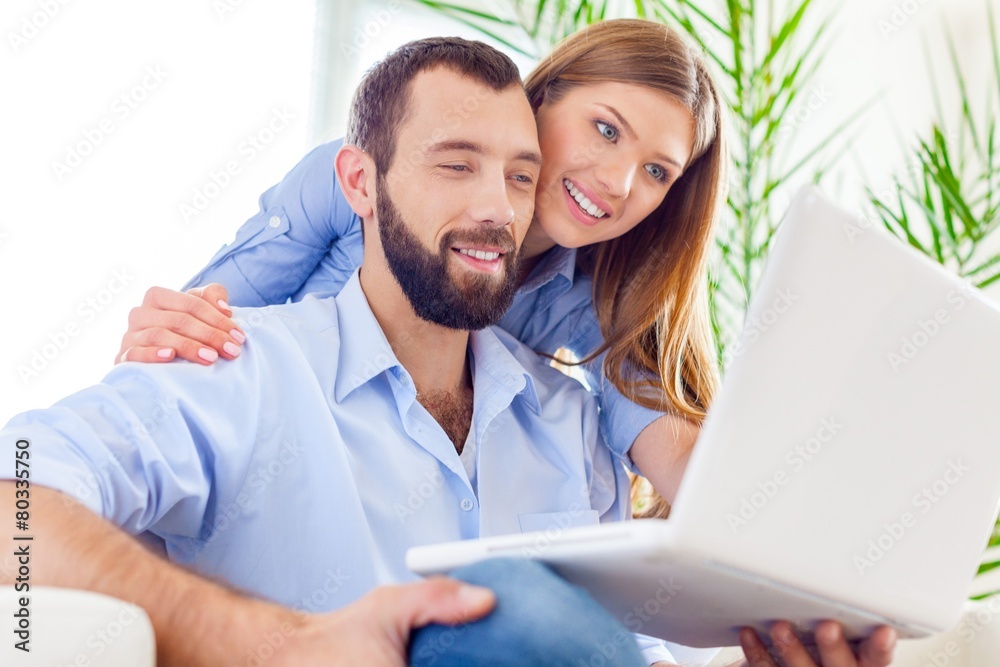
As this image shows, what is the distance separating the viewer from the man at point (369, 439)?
2.90 ft

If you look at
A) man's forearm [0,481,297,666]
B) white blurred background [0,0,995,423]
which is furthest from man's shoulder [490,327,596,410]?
white blurred background [0,0,995,423]

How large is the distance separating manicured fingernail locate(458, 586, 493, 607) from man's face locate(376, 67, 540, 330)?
2.62 ft

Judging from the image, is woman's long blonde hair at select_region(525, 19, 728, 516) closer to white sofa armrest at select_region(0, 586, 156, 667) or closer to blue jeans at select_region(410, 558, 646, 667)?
blue jeans at select_region(410, 558, 646, 667)

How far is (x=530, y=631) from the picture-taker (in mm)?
732

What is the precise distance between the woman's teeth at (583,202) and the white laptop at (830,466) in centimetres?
92

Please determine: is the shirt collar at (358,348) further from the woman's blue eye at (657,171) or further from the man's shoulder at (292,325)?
the woman's blue eye at (657,171)

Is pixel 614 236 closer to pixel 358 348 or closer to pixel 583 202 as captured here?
pixel 583 202

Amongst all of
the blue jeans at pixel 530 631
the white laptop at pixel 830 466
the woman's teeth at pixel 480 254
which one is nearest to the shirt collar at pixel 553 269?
the woman's teeth at pixel 480 254

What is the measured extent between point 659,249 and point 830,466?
3.90 feet

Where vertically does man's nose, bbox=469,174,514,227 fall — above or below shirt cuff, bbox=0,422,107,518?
above

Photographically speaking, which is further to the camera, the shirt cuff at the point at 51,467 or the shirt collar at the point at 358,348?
the shirt collar at the point at 358,348

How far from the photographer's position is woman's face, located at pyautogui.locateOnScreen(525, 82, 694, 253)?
5.68 ft

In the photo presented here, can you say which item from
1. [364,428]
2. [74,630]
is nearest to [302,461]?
[364,428]

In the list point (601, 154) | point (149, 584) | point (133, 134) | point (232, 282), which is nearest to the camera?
point (149, 584)
